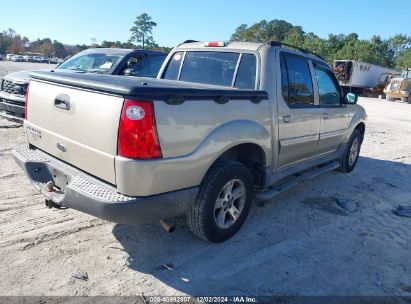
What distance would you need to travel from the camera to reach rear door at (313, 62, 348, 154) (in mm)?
5000

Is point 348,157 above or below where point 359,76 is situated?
below

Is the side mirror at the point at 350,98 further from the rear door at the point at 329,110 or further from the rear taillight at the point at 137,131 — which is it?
the rear taillight at the point at 137,131

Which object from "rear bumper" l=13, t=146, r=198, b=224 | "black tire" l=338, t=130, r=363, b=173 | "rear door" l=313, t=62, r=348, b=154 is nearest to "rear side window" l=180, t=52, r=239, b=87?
"rear door" l=313, t=62, r=348, b=154

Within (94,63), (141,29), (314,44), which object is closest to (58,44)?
(141,29)

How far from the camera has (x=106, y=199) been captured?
2699 millimetres

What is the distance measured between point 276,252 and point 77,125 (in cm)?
223

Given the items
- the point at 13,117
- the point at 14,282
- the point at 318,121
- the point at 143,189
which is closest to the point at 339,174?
the point at 318,121

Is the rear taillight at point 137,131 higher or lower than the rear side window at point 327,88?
lower

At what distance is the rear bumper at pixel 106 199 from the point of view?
270 centimetres

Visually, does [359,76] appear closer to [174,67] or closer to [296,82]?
[296,82]

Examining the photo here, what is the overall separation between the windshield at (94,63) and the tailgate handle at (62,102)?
4.15 metres

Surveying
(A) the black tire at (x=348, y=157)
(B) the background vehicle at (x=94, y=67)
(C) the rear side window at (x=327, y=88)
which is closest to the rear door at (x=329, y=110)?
(C) the rear side window at (x=327, y=88)

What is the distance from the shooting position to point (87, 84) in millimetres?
2938

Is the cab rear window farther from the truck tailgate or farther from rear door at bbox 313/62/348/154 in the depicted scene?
the truck tailgate
